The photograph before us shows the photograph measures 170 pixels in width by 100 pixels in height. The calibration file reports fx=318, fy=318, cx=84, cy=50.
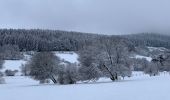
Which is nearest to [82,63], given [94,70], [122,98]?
[94,70]

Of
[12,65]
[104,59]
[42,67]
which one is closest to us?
[104,59]

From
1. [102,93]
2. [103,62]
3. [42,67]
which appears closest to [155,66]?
[42,67]

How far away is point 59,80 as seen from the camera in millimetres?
72375

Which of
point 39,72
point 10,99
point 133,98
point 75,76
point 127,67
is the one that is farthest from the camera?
point 39,72

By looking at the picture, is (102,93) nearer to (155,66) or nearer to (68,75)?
(68,75)

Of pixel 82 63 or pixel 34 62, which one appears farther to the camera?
pixel 34 62

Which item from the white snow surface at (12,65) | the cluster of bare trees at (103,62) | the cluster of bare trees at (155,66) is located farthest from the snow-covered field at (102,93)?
the white snow surface at (12,65)

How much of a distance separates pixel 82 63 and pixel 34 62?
534 inches

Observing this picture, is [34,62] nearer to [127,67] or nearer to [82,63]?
[82,63]

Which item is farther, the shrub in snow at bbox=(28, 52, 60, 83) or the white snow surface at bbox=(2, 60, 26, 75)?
the white snow surface at bbox=(2, 60, 26, 75)

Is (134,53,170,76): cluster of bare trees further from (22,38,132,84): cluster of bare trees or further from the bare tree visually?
the bare tree

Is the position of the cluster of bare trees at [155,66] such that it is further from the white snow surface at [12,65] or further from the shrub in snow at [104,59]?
the shrub in snow at [104,59]

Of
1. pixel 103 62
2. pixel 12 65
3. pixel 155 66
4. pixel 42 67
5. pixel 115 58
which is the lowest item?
pixel 12 65

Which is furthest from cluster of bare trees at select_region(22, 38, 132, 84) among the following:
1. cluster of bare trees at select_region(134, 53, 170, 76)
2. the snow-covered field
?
cluster of bare trees at select_region(134, 53, 170, 76)
